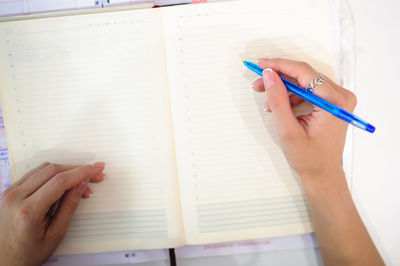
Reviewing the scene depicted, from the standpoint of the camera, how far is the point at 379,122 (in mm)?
644

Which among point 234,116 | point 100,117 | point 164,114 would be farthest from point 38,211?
→ point 234,116

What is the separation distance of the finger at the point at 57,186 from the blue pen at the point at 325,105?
0.47 meters

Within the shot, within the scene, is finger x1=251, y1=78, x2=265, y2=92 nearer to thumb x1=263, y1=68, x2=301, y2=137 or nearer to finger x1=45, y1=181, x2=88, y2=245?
thumb x1=263, y1=68, x2=301, y2=137

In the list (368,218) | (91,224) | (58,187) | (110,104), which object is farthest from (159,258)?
(368,218)

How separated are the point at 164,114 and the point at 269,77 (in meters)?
0.27

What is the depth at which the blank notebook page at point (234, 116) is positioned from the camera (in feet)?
2.04

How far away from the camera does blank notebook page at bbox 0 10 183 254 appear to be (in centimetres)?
63

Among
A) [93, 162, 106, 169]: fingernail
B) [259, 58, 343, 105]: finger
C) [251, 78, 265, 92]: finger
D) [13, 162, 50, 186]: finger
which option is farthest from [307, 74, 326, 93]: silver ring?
[13, 162, 50, 186]: finger

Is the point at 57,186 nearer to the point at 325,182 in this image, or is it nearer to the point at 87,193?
the point at 87,193

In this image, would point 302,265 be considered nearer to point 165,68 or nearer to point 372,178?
point 372,178

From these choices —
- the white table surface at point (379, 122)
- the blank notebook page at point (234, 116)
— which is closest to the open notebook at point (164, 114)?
the blank notebook page at point (234, 116)

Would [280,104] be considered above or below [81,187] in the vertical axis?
above

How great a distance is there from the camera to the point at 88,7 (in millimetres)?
657

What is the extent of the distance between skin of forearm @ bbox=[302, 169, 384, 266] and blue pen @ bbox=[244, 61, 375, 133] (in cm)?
14
